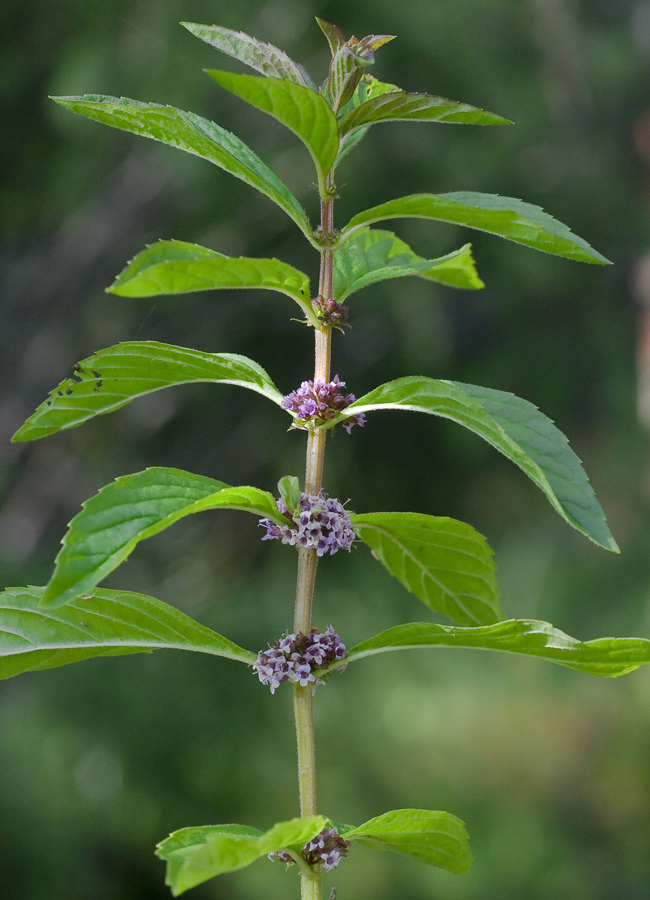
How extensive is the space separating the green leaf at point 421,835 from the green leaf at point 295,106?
13.1 inches

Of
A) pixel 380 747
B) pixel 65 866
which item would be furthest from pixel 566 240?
pixel 380 747

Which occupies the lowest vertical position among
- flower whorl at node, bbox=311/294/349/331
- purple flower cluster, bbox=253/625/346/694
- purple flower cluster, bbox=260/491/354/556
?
purple flower cluster, bbox=253/625/346/694

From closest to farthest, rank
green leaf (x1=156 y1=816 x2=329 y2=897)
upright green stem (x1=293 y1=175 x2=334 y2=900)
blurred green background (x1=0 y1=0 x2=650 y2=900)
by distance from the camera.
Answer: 1. green leaf (x1=156 y1=816 x2=329 y2=897)
2. upright green stem (x1=293 y1=175 x2=334 y2=900)
3. blurred green background (x1=0 y1=0 x2=650 y2=900)

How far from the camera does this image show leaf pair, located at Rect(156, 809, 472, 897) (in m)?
0.33

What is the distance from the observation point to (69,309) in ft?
11.5

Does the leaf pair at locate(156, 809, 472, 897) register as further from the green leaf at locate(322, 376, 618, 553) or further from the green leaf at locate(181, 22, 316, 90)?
the green leaf at locate(181, 22, 316, 90)

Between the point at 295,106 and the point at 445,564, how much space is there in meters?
0.28

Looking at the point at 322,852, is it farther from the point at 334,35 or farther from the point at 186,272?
the point at 334,35

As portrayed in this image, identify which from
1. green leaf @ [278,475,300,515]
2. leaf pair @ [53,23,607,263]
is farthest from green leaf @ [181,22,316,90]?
green leaf @ [278,475,300,515]

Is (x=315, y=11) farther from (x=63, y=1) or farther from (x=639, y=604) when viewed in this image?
(x=639, y=604)

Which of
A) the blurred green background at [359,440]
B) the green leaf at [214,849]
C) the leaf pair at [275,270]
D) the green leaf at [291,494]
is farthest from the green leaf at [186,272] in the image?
the blurred green background at [359,440]

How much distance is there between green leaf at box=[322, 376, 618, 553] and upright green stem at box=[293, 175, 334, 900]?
29 millimetres

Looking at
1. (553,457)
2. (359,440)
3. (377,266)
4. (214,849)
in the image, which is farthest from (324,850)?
(359,440)

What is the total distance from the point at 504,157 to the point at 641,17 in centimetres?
140
